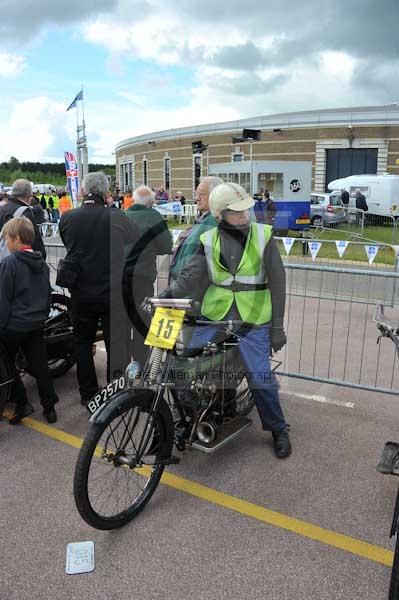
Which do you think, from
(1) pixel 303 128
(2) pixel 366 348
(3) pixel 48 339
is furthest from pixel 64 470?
(1) pixel 303 128

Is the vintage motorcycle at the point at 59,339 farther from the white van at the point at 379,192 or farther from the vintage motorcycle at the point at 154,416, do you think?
the white van at the point at 379,192

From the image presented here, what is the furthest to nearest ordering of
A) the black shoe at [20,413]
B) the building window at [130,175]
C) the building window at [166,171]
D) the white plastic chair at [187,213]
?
the building window at [130,175]
the building window at [166,171]
the white plastic chair at [187,213]
the black shoe at [20,413]

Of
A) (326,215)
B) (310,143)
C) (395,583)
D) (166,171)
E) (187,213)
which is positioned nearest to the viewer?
(395,583)

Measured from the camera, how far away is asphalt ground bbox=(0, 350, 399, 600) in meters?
2.51

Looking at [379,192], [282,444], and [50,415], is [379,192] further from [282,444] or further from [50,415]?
[50,415]

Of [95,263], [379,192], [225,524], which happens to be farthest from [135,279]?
[379,192]

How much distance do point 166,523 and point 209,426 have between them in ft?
2.20

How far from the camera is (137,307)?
15.1 ft

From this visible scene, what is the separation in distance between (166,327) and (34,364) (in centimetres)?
168

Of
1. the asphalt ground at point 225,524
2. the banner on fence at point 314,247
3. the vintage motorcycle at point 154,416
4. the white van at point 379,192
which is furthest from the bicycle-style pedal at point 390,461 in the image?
the white van at point 379,192

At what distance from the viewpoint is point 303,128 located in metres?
46.0

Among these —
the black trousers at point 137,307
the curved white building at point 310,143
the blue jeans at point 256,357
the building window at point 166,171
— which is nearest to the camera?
the blue jeans at point 256,357

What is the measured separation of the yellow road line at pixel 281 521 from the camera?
2.75 m

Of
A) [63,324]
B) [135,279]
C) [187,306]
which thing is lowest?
[63,324]
